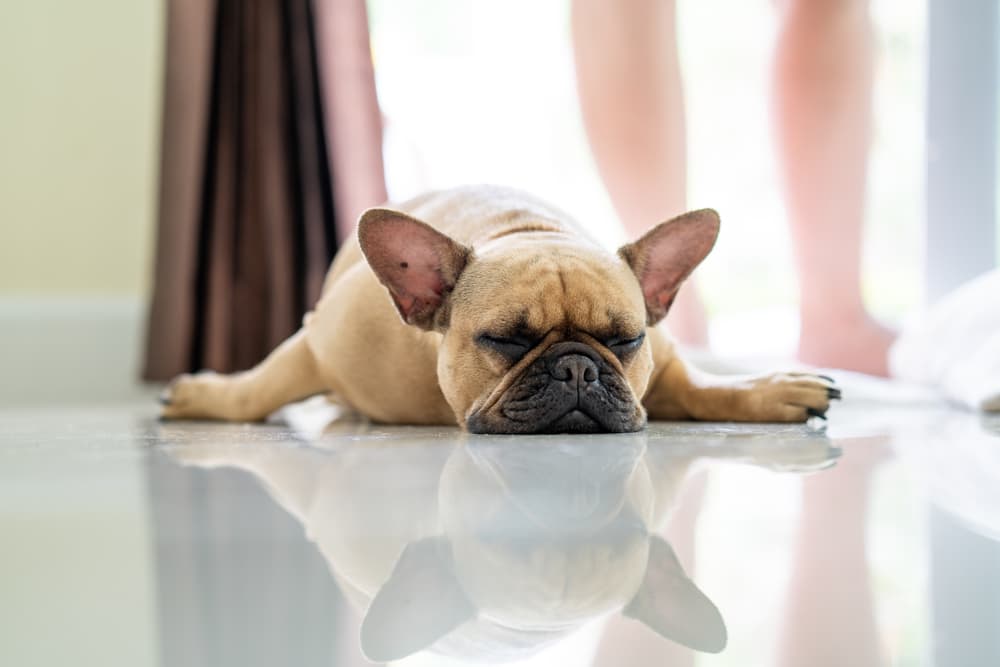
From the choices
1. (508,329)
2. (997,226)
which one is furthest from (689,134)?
(508,329)

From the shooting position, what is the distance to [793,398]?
1465 mm

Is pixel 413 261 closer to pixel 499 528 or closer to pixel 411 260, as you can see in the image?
pixel 411 260

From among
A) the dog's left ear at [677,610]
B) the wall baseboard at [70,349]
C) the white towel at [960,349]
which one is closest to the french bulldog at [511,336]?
the white towel at [960,349]

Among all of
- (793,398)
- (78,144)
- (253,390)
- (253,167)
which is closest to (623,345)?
(793,398)

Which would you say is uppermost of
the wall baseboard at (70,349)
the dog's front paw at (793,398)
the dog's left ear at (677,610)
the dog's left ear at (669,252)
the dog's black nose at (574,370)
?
the dog's left ear at (669,252)

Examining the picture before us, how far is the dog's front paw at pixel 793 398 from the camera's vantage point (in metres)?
1.46

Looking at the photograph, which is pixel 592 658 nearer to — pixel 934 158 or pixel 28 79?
pixel 934 158

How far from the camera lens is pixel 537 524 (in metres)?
0.76

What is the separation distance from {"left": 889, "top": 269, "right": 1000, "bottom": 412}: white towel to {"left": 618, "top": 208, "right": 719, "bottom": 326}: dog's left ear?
55 centimetres

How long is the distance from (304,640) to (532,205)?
1284 mm

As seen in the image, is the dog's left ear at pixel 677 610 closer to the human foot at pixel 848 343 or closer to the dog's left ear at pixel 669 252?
the dog's left ear at pixel 669 252

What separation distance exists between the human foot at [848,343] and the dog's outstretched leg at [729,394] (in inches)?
41.4

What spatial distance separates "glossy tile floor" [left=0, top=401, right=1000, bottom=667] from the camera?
514mm

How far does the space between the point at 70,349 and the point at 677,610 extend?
259cm
